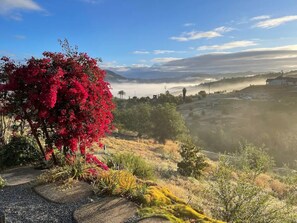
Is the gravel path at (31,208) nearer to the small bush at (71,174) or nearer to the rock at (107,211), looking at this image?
the rock at (107,211)

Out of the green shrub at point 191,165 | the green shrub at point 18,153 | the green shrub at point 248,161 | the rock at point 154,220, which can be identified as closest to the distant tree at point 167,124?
the green shrub at point 191,165

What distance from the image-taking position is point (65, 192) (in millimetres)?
8391

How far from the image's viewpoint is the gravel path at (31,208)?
7.18m

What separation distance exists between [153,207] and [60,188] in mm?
2711

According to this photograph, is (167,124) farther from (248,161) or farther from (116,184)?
(116,184)

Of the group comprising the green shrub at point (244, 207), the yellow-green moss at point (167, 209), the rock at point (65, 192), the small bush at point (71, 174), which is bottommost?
the green shrub at point (244, 207)

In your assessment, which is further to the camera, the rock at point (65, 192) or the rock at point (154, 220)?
the rock at point (65, 192)

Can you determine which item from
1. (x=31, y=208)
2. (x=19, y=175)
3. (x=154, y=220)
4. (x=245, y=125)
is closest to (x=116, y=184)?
(x=154, y=220)

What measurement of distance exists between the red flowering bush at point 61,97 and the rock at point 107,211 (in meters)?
2.67

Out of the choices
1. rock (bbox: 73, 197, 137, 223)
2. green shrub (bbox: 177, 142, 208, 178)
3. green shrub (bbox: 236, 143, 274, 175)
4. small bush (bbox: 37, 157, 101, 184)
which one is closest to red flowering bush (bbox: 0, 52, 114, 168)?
small bush (bbox: 37, 157, 101, 184)

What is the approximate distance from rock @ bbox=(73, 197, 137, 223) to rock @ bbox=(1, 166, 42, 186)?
3.04 metres

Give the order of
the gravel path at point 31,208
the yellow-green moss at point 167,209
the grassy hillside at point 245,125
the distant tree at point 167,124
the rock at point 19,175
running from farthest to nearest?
the grassy hillside at point 245,125, the distant tree at point 167,124, the rock at point 19,175, the gravel path at point 31,208, the yellow-green moss at point 167,209

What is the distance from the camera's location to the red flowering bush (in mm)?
9734

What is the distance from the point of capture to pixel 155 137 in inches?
2076
